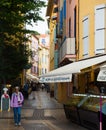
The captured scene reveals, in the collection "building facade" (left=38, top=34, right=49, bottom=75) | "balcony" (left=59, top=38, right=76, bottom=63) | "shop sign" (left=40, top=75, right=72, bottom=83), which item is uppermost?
"building facade" (left=38, top=34, right=49, bottom=75)

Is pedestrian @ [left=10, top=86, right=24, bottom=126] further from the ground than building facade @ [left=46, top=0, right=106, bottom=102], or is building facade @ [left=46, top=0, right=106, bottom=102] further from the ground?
building facade @ [left=46, top=0, right=106, bottom=102]

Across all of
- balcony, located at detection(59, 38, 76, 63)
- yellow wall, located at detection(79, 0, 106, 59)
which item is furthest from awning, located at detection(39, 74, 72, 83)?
balcony, located at detection(59, 38, 76, 63)

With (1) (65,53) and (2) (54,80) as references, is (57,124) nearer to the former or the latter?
(2) (54,80)

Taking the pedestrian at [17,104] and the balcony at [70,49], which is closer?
the pedestrian at [17,104]

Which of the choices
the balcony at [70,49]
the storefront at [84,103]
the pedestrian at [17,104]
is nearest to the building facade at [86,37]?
the balcony at [70,49]

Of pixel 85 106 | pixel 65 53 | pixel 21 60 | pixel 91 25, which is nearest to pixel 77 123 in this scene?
pixel 85 106

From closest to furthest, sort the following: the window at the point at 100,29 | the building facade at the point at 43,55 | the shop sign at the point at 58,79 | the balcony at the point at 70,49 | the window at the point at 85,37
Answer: the shop sign at the point at 58,79 → the window at the point at 100,29 → the window at the point at 85,37 → the balcony at the point at 70,49 → the building facade at the point at 43,55

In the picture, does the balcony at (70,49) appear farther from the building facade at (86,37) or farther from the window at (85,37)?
the window at (85,37)

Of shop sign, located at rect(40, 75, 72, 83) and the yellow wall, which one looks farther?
the yellow wall

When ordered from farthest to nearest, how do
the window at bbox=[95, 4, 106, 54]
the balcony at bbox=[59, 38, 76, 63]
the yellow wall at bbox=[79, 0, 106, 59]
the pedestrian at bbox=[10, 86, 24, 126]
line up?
the balcony at bbox=[59, 38, 76, 63] < the yellow wall at bbox=[79, 0, 106, 59] < the window at bbox=[95, 4, 106, 54] < the pedestrian at bbox=[10, 86, 24, 126]

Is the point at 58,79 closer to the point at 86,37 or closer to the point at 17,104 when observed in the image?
the point at 17,104

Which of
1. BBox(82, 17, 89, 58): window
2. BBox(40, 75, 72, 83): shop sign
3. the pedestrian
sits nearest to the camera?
BBox(40, 75, 72, 83): shop sign

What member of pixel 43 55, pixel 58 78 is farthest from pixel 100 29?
pixel 43 55

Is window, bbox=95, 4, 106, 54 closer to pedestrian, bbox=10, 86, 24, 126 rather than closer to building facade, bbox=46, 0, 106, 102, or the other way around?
building facade, bbox=46, 0, 106, 102
